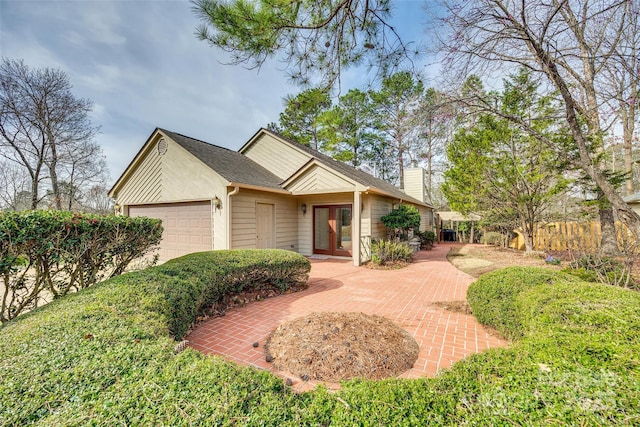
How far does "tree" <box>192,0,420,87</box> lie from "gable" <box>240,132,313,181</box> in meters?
7.64

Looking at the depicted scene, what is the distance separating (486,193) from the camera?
38.2 feet

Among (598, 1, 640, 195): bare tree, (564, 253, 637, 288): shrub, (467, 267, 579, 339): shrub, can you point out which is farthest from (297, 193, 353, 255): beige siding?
(598, 1, 640, 195): bare tree

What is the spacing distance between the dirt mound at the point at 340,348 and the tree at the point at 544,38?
5.11m

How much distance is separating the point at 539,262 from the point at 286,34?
36.1ft

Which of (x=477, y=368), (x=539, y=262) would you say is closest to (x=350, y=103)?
(x=539, y=262)

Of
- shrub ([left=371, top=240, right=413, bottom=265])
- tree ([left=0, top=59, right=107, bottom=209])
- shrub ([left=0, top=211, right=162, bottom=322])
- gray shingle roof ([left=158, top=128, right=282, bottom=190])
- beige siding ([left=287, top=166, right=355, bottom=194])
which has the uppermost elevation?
tree ([left=0, top=59, right=107, bottom=209])

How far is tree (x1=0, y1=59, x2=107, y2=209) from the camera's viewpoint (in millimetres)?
14109

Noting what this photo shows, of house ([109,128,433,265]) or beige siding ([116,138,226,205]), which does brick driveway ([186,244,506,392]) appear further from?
beige siding ([116,138,226,205])

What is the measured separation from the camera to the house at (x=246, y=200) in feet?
30.0

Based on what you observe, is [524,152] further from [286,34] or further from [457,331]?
[286,34]

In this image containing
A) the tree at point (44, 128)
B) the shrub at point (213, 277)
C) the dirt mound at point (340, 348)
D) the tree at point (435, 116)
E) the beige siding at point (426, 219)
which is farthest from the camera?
the beige siding at point (426, 219)

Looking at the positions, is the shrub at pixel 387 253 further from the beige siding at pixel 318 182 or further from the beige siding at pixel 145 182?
the beige siding at pixel 145 182

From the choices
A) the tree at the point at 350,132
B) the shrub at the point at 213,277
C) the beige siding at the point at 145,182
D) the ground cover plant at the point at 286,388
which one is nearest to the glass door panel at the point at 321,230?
the shrub at the point at 213,277

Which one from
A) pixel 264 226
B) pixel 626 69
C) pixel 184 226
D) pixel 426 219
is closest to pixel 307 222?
pixel 264 226
